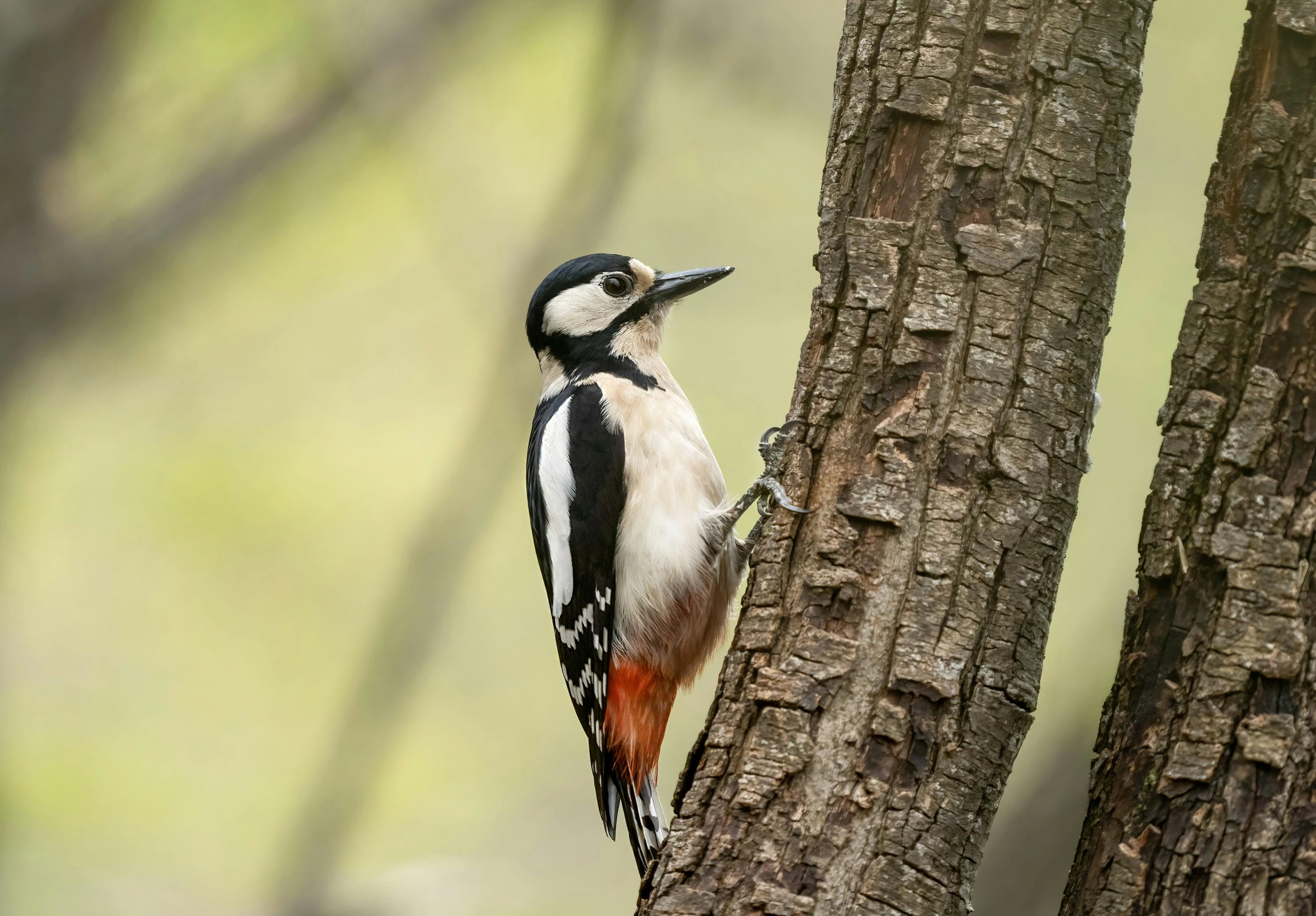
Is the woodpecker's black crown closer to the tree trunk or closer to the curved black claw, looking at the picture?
the curved black claw

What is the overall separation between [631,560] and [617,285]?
3.04ft

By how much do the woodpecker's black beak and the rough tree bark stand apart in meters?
1.96

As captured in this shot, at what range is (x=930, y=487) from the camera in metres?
1.80

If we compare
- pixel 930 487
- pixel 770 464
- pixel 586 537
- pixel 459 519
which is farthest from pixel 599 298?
pixel 930 487

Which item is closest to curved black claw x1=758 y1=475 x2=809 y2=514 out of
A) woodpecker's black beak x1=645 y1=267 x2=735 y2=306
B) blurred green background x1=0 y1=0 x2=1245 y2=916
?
woodpecker's black beak x1=645 y1=267 x2=735 y2=306

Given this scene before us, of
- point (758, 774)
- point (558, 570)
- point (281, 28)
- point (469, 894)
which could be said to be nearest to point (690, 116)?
point (281, 28)

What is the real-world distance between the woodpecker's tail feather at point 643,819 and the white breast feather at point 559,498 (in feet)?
1.80

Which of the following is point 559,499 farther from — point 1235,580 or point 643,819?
point 1235,580

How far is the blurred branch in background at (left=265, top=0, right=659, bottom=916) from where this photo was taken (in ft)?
15.4

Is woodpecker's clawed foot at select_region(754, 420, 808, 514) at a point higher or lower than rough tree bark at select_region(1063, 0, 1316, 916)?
higher

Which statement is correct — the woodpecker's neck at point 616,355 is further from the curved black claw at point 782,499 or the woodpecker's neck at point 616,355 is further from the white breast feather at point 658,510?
the curved black claw at point 782,499

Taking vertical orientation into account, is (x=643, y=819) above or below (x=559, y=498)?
below

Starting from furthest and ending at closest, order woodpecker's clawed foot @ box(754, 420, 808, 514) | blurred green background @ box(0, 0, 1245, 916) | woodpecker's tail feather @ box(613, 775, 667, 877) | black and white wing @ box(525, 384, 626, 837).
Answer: blurred green background @ box(0, 0, 1245, 916) < black and white wing @ box(525, 384, 626, 837) < woodpecker's tail feather @ box(613, 775, 667, 877) < woodpecker's clawed foot @ box(754, 420, 808, 514)

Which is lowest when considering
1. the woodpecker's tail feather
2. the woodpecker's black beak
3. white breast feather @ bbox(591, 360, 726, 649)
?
the woodpecker's tail feather
